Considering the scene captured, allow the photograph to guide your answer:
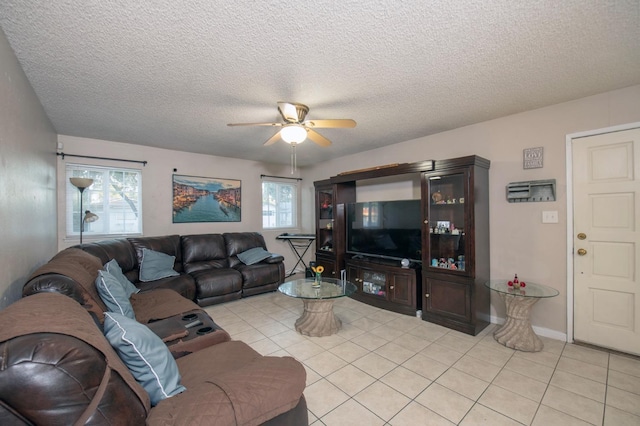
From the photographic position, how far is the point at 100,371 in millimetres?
800

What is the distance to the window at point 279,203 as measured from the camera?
18.1 ft

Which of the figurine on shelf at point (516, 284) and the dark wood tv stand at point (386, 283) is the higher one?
the figurine on shelf at point (516, 284)

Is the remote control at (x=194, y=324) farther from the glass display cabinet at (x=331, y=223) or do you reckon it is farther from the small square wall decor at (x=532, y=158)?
the small square wall decor at (x=532, y=158)

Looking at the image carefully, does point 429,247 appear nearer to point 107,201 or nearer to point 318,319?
point 318,319

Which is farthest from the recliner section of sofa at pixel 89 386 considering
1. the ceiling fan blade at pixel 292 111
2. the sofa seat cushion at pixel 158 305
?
the ceiling fan blade at pixel 292 111

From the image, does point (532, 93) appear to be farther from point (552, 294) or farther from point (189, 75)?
point (189, 75)

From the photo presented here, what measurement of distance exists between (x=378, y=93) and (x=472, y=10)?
1007 mm

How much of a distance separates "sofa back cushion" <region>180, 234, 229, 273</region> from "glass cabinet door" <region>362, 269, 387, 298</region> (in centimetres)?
219

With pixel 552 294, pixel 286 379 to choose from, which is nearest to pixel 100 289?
pixel 286 379

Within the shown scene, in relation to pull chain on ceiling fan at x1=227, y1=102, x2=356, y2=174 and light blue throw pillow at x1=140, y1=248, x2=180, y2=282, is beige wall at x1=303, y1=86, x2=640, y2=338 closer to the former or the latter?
pull chain on ceiling fan at x1=227, y1=102, x2=356, y2=174

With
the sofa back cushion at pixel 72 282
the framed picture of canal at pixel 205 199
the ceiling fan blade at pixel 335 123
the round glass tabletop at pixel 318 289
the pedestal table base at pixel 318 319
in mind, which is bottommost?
the pedestal table base at pixel 318 319

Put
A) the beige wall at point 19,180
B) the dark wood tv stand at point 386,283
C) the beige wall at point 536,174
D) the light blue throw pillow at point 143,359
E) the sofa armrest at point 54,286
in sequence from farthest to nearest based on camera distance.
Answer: the dark wood tv stand at point 386,283 < the beige wall at point 536,174 < the beige wall at point 19,180 < the sofa armrest at point 54,286 < the light blue throw pillow at point 143,359

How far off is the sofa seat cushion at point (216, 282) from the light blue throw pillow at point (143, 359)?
2661mm

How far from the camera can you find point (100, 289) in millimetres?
1816
